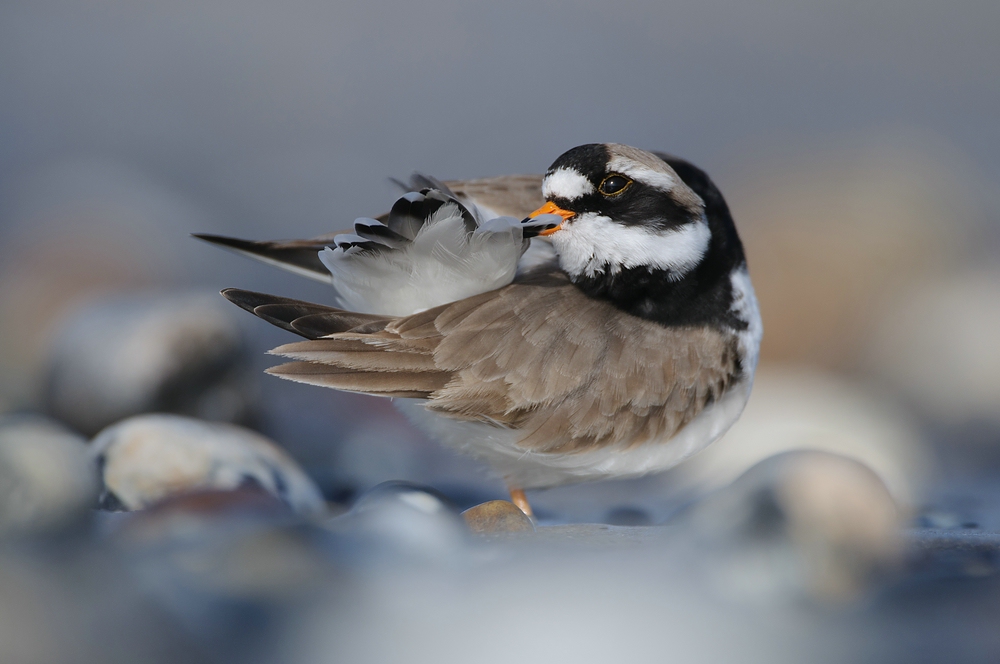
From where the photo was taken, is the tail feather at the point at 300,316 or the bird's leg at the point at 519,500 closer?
the tail feather at the point at 300,316

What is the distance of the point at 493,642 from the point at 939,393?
300 cm

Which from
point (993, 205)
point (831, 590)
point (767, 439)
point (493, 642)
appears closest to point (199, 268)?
point (767, 439)

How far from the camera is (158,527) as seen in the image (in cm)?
256

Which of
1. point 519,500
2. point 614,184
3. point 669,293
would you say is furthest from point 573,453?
point 614,184

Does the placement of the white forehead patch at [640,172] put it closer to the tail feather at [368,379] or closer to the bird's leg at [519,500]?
the tail feather at [368,379]

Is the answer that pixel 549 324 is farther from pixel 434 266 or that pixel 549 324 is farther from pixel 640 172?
pixel 640 172

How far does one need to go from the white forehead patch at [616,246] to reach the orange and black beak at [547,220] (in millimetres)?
21

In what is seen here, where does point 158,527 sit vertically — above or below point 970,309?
below

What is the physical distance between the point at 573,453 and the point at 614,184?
0.77 meters

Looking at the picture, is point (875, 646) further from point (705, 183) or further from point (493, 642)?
point (705, 183)

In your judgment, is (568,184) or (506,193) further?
(506,193)

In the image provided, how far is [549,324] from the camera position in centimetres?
258

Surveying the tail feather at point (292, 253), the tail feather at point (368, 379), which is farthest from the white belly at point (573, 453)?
the tail feather at point (292, 253)

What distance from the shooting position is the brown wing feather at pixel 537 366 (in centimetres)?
249
